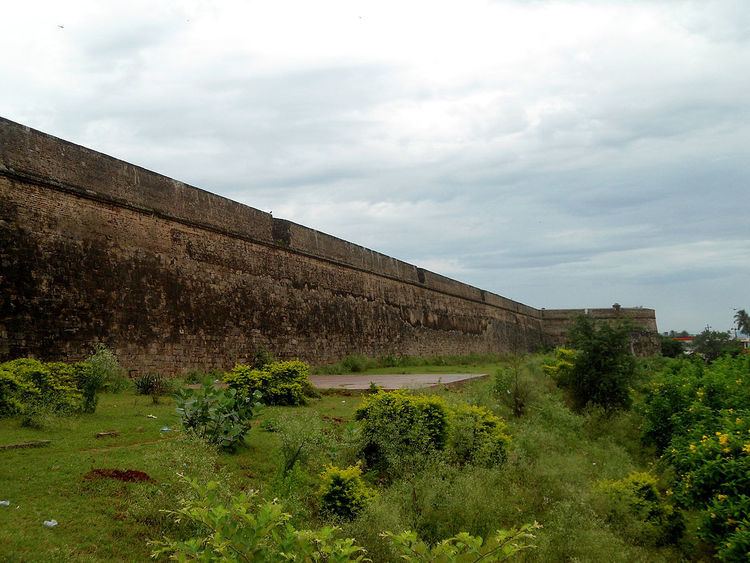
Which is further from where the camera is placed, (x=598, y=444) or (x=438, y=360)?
(x=438, y=360)

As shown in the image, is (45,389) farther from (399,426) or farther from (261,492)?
(399,426)

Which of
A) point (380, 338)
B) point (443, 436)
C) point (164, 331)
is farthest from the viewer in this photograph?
point (380, 338)

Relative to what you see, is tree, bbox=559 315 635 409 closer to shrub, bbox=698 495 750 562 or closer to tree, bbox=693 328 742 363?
shrub, bbox=698 495 750 562

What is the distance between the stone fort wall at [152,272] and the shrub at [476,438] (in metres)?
5.18

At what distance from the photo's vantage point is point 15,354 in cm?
723

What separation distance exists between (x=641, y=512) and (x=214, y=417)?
3.38 meters

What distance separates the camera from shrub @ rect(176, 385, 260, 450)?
192 inches

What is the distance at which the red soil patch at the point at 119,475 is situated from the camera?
3.93m

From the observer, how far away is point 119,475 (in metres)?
3.98

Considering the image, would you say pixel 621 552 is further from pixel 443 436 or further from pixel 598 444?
pixel 598 444

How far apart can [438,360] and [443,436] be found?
43.9 feet

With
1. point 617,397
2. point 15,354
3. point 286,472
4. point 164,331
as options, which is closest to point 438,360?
point 617,397

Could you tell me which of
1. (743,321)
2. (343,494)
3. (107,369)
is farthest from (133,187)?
(743,321)

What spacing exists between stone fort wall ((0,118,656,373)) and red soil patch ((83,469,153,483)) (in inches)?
158
